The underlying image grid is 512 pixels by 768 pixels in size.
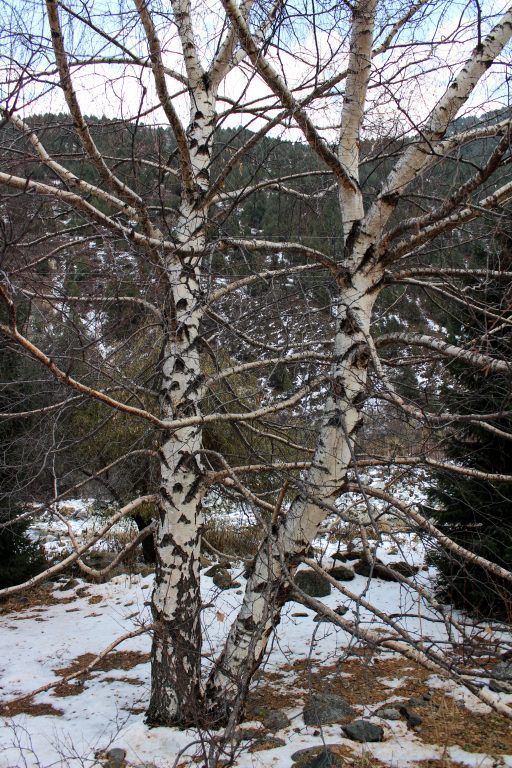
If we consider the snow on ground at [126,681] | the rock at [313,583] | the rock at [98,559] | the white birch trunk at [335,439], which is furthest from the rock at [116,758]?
the rock at [98,559]

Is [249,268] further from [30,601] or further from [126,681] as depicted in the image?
[30,601]

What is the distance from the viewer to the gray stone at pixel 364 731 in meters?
3.59

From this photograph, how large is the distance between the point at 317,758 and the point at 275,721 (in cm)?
79

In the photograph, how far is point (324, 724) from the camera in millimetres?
3871

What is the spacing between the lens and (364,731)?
143 inches

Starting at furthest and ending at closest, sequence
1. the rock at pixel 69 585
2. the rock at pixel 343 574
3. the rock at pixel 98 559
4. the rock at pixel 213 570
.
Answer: the rock at pixel 98 559 → the rock at pixel 69 585 → the rock at pixel 213 570 → the rock at pixel 343 574

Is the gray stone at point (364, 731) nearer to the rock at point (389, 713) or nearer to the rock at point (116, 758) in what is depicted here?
the rock at point (389, 713)

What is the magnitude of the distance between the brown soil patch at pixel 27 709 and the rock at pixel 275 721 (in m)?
1.73

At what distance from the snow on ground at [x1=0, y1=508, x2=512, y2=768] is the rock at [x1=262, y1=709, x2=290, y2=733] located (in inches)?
2.6

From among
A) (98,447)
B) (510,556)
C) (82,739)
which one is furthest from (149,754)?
(98,447)

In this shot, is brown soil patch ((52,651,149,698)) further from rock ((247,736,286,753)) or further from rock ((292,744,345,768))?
rock ((292,744,345,768))

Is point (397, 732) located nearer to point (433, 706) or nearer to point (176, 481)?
point (433, 706)

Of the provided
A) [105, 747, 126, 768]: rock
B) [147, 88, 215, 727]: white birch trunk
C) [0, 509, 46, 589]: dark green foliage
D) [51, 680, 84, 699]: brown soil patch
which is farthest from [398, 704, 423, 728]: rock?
[0, 509, 46, 589]: dark green foliage

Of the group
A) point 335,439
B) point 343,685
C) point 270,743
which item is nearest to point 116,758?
point 270,743
